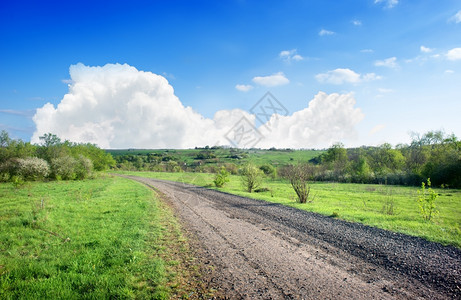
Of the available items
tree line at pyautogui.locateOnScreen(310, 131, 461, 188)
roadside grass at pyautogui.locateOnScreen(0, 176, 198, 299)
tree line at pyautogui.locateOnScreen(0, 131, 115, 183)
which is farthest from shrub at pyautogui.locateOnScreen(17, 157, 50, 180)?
tree line at pyautogui.locateOnScreen(310, 131, 461, 188)

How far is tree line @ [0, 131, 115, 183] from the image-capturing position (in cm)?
3336

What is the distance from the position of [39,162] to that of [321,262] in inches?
1771

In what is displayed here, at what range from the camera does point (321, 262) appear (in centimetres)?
603

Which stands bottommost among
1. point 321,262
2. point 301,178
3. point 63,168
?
point 321,262

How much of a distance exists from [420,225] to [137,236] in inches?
499

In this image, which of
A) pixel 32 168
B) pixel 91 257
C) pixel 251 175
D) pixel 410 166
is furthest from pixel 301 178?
pixel 410 166

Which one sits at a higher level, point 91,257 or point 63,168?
point 63,168

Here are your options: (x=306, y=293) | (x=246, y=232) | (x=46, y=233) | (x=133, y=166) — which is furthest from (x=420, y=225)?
(x=133, y=166)

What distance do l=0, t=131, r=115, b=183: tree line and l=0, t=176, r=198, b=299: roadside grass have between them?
2698cm

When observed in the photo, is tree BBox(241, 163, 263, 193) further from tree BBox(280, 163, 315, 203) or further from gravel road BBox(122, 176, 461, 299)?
gravel road BBox(122, 176, 461, 299)

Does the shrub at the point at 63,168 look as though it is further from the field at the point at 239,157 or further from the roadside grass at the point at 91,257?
the field at the point at 239,157

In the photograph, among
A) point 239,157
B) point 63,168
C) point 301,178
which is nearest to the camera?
point 301,178

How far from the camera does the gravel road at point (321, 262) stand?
4.57m

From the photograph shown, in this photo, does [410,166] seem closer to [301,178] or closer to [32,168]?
[301,178]
